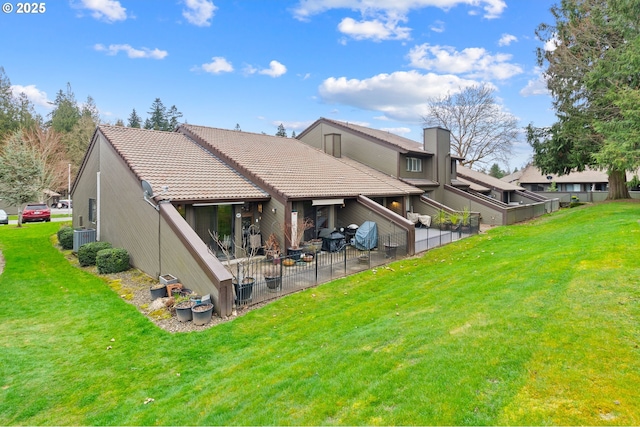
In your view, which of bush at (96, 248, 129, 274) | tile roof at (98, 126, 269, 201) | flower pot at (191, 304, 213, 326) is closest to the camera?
flower pot at (191, 304, 213, 326)

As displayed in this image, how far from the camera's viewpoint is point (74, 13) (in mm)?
15156

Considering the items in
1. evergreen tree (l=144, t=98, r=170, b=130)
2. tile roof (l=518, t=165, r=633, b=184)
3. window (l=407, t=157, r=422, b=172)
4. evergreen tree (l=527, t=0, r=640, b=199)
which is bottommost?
window (l=407, t=157, r=422, b=172)

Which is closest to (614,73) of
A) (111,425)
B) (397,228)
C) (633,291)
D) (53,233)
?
(397,228)

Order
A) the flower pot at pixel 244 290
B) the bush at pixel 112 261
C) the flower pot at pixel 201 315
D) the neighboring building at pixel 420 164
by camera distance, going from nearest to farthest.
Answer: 1. the flower pot at pixel 201 315
2. the flower pot at pixel 244 290
3. the bush at pixel 112 261
4. the neighboring building at pixel 420 164

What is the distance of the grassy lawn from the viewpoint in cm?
381

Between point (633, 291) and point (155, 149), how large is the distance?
673 inches

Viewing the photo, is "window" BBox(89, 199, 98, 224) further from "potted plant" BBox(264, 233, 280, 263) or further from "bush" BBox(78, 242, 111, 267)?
"potted plant" BBox(264, 233, 280, 263)

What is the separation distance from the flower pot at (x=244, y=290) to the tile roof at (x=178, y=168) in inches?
185

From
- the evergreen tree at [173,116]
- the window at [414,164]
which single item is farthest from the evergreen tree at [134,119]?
the window at [414,164]

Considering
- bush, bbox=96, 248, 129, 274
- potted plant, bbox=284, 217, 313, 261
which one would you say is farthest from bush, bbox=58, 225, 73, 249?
potted plant, bbox=284, 217, 313, 261

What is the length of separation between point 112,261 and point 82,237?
15.4 feet

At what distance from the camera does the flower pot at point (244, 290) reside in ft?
29.4

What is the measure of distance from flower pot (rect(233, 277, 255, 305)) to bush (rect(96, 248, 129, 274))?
636 cm

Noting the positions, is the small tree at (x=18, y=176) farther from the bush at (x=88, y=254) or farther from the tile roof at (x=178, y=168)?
the bush at (x=88, y=254)
